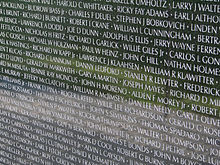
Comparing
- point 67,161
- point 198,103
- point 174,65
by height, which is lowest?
point 67,161

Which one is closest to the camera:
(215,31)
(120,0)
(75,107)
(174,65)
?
(215,31)

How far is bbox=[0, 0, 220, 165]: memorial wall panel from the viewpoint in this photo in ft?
A: 10.7

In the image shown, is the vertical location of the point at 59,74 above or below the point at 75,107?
above

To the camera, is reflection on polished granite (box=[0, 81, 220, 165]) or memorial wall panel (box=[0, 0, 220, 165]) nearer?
memorial wall panel (box=[0, 0, 220, 165])

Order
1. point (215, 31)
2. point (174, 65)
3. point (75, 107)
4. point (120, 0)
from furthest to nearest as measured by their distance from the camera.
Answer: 1. point (75, 107)
2. point (120, 0)
3. point (174, 65)
4. point (215, 31)

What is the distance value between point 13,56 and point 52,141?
3.18 ft

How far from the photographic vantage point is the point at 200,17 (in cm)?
320

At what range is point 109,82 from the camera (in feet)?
12.8

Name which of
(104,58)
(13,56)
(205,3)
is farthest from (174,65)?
(13,56)

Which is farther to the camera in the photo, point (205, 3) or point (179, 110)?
point (179, 110)

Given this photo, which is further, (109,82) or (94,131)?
(94,131)

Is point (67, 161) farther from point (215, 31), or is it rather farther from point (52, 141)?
point (215, 31)

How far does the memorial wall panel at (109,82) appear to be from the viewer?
3.28 m

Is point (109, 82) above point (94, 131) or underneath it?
above
